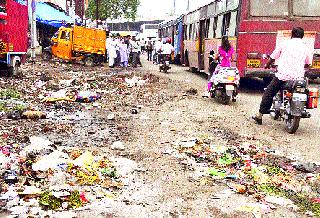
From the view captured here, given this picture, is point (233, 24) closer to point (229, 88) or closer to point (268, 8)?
point (268, 8)

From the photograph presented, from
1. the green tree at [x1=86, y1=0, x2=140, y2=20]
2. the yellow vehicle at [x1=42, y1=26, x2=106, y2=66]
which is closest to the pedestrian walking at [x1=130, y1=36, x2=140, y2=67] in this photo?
the yellow vehicle at [x1=42, y1=26, x2=106, y2=66]

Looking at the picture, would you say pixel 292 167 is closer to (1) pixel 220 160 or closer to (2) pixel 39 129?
(1) pixel 220 160

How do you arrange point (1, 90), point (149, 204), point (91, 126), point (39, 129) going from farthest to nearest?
1. point (1, 90)
2. point (91, 126)
3. point (39, 129)
4. point (149, 204)

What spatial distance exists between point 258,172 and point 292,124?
96.9 inches

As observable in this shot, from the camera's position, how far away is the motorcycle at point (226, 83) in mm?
9570

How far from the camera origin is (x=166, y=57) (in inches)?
786

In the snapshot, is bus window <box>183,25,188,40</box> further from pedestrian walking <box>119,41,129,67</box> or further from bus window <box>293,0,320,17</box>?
bus window <box>293,0,320,17</box>

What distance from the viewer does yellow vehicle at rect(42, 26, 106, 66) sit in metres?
22.1

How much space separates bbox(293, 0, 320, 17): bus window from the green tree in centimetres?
3904

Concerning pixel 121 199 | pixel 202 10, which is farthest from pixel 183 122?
pixel 202 10

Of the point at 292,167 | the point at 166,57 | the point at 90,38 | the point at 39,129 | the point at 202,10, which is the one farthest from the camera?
the point at 90,38

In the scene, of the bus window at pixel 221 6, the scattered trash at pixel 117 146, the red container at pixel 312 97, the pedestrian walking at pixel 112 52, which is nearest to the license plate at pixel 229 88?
the red container at pixel 312 97

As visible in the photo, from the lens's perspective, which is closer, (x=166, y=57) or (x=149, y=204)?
(x=149, y=204)

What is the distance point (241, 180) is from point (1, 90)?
316 inches
